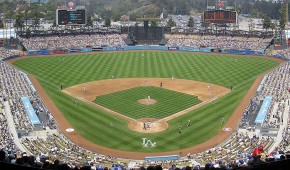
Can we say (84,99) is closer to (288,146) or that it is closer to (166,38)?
(288,146)

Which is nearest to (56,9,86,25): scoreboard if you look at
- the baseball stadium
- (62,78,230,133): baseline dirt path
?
the baseball stadium

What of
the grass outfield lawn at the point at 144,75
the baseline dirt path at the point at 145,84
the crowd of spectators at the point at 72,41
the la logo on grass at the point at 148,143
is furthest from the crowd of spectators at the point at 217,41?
the la logo on grass at the point at 148,143

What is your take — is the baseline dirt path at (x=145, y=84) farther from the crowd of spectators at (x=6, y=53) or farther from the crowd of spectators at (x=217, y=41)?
the crowd of spectators at (x=217, y=41)

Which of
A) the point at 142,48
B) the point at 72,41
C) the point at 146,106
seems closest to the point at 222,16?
the point at 142,48

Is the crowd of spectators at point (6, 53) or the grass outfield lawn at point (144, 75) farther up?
the crowd of spectators at point (6, 53)

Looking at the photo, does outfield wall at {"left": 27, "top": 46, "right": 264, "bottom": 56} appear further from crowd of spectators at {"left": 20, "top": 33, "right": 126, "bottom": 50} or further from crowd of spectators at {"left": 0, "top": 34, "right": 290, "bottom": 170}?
crowd of spectators at {"left": 0, "top": 34, "right": 290, "bottom": 170}

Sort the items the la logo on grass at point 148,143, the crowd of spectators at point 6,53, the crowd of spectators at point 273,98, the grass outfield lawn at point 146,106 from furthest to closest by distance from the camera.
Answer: the crowd of spectators at point 6,53, the grass outfield lawn at point 146,106, the crowd of spectators at point 273,98, the la logo on grass at point 148,143

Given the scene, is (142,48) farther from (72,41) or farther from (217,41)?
(217,41)
